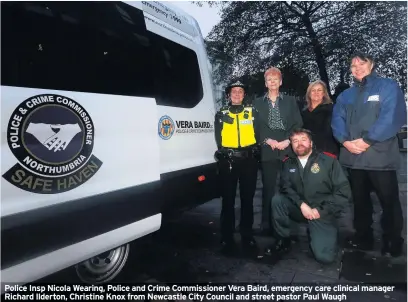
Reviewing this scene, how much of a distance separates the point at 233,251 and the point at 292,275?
0.62 metres

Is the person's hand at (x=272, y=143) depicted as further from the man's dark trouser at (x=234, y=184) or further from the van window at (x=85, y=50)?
the van window at (x=85, y=50)

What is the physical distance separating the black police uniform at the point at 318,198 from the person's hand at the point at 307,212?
60mm

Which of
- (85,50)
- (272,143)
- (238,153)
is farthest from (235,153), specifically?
(85,50)

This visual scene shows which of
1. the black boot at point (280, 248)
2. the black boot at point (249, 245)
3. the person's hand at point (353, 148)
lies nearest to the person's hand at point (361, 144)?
the person's hand at point (353, 148)

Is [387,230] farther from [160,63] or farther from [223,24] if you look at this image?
[223,24]

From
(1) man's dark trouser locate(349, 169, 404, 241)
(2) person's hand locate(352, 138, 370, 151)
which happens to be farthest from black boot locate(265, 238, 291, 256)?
(2) person's hand locate(352, 138, 370, 151)

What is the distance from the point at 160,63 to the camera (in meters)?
2.46

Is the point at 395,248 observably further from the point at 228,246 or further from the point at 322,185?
the point at 228,246

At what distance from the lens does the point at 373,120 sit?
2570 millimetres

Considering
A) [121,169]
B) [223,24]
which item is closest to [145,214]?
[121,169]

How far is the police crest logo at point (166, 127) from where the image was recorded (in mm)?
2332

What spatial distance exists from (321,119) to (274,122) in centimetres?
45

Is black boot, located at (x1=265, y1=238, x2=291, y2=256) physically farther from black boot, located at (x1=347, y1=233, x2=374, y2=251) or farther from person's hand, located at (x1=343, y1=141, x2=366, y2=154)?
person's hand, located at (x1=343, y1=141, x2=366, y2=154)

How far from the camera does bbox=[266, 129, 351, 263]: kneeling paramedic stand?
8.34ft
